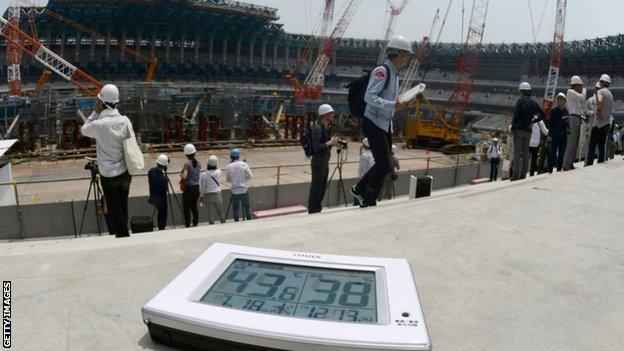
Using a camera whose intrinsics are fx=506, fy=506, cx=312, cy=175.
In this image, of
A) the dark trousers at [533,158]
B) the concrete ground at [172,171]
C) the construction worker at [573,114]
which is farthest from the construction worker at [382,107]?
the concrete ground at [172,171]

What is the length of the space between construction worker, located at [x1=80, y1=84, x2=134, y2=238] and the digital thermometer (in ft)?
8.80

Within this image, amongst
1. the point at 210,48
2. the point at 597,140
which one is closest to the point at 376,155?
the point at 597,140

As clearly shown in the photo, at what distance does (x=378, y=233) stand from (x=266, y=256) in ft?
5.82

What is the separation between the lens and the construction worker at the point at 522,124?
8.33 m

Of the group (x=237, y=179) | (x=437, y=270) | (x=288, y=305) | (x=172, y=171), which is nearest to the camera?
(x=288, y=305)

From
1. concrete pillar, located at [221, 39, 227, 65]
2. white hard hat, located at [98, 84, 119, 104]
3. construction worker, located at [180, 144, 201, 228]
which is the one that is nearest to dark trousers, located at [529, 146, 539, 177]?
construction worker, located at [180, 144, 201, 228]

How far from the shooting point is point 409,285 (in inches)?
101

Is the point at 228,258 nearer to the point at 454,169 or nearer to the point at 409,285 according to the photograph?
the point at 409,285

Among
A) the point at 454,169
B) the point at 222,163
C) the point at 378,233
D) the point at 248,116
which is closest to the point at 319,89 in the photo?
the point at 248,116

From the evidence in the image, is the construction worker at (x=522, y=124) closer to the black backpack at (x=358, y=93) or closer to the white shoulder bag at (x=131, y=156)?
the black backpack at (x=358, y=93)

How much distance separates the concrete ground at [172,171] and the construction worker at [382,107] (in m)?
7.58

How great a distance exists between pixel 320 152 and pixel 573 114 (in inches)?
218

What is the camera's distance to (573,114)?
31.4ft

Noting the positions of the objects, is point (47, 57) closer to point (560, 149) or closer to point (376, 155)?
point (560, 149)
